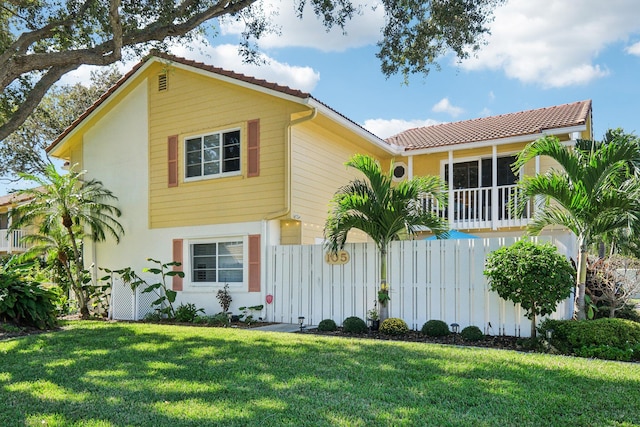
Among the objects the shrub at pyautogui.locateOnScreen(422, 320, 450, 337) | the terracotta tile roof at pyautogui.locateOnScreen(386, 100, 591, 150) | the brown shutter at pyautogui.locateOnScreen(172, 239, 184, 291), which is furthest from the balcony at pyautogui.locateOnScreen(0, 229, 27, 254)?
the shrub at pyautogui.locateOnScreen(422, 320, 450, 337)

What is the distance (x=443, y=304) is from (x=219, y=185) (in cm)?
648

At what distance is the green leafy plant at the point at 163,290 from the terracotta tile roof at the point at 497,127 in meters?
7.41

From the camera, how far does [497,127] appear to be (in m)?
15.2

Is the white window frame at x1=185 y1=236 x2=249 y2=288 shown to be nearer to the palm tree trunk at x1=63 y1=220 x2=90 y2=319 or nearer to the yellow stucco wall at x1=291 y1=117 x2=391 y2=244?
the yellow stucco wall at x1=291 y1=117 x2=391 y2=244

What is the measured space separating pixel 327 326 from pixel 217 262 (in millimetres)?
4191

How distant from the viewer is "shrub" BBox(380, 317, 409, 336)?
31.2 feet

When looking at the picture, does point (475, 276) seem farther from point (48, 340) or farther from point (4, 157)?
point (4, 157)

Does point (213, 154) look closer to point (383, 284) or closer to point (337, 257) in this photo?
point (337, 257)

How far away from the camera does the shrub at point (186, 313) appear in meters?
12.5

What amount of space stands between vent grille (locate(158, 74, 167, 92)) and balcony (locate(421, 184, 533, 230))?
7.81 metres

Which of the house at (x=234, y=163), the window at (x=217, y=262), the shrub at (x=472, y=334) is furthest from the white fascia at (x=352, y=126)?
the shrub at (x=472, y=334)

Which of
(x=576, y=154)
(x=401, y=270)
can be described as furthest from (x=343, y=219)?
(x=576, y=154)

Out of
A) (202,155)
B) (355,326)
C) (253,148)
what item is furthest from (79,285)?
(355,326)

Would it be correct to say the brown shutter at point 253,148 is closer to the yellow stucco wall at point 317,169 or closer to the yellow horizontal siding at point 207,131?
the yellow horizontal siding at point 207,131
